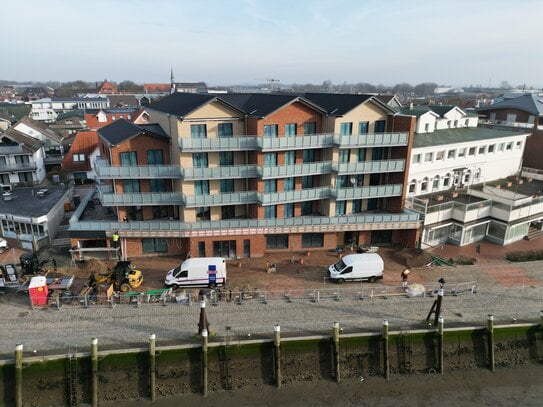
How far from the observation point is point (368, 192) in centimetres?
3788

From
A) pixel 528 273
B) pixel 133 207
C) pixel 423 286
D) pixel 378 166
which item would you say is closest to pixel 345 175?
pixel 378 166

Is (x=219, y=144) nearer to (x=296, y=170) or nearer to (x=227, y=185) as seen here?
(x=227, y=185)

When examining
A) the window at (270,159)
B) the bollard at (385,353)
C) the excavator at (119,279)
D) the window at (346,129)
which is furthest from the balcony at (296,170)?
the bollard at (385,353)

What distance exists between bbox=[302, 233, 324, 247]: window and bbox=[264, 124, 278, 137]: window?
10237 millimetres

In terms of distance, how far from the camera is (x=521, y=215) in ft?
134

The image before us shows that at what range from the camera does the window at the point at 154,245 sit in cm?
3616

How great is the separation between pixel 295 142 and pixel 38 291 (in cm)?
2302

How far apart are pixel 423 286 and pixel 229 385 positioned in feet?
54.4

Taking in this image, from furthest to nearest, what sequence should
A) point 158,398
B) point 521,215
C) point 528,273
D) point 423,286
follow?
1. point 521,215
2. point 528,273
3. point 423,286
4. point 158,398

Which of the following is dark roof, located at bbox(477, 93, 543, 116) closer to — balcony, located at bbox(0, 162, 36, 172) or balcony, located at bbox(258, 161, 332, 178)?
balcony, located at bbox(258, 161, 332, 178)

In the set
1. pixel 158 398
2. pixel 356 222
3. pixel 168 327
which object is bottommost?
pixel 158 398

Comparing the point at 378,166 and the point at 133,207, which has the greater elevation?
the point at 378,166

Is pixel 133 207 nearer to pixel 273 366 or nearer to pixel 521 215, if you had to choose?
pixel 273 366

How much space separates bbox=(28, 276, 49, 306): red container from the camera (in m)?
26.6
